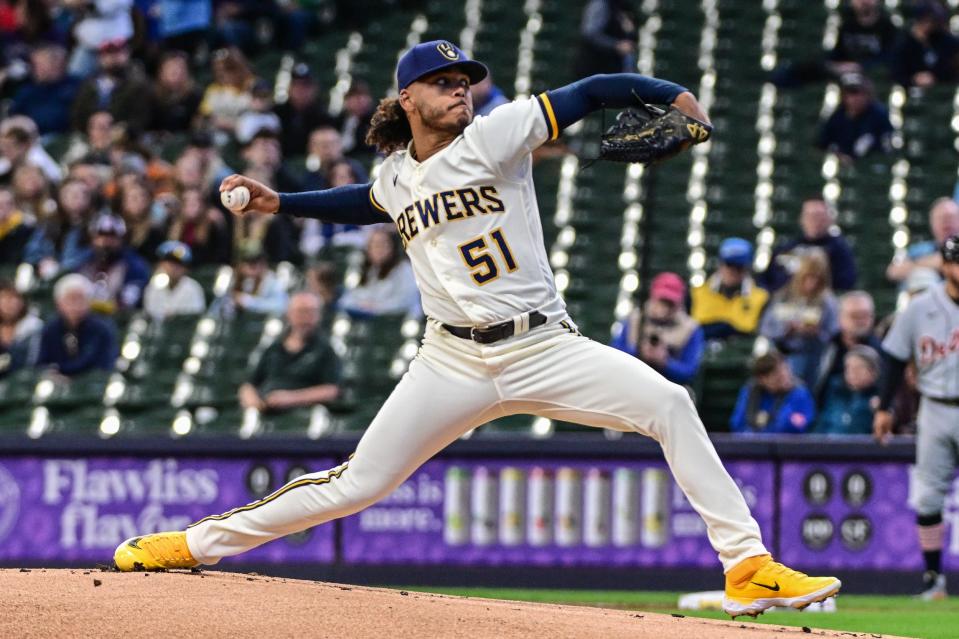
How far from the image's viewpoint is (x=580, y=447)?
34.8 ft

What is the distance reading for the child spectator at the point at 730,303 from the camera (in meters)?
11.8

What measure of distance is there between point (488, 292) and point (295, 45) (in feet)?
38.7

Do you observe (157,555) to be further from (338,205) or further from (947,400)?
(947,400)

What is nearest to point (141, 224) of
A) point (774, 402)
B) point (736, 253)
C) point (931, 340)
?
point (736, 253)

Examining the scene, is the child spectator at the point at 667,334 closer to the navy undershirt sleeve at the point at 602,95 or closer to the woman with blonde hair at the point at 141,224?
the woman with blonde hair at the point at 141,224

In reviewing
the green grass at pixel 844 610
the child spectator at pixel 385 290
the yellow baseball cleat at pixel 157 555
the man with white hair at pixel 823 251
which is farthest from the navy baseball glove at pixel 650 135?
the child spectator at pixel 385 290

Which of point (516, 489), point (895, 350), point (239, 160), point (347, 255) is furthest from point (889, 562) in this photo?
point (239, 160)

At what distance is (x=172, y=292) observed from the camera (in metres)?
13.1

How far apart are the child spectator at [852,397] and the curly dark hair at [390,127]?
16.3 feet

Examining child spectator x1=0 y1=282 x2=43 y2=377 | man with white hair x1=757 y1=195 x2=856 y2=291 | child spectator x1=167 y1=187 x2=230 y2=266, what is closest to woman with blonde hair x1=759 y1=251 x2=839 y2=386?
man with white hair x1=757 y1=195 x2=856 y2=291

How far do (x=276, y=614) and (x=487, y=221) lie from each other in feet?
4.92

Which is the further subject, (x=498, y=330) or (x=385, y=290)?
(x=385, y=290)

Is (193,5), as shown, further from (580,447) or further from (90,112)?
(580,447)

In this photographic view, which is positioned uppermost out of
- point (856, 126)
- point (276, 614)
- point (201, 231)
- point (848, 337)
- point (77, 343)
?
point (856, 126)
